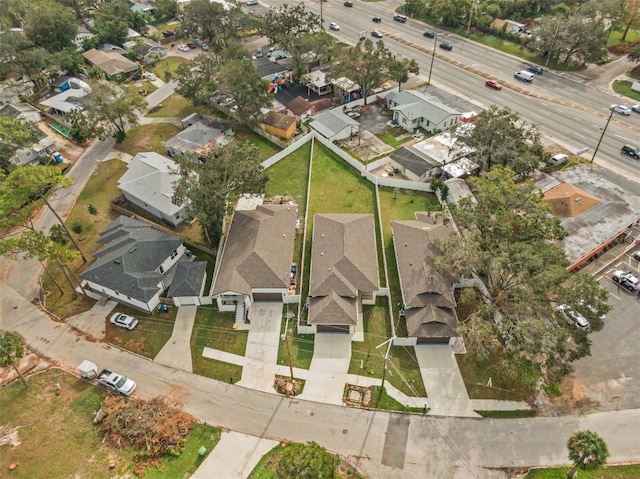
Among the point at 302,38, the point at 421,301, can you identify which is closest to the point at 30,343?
the point at 421,301

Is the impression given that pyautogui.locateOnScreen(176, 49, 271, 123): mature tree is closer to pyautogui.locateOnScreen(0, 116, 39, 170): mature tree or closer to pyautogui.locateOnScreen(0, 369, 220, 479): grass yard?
pyautogui.locateOnScreen(0, 116, 39, 170): mature tree

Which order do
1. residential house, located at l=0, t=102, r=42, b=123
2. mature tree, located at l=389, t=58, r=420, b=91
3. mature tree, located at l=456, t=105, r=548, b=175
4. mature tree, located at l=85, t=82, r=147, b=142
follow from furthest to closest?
mature tree, located at l=389, t=58, r=420, b=91 → residential house, located at l=0, t=102, r=42, b=123 → mature tree, located at l=85, t=82, r=147, b=142 → mature tree, located at l=456, t=105, r=548, b=175

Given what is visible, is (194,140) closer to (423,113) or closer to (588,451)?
(423,113)

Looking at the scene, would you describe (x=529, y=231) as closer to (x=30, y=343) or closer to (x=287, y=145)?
(x=287, y=145)

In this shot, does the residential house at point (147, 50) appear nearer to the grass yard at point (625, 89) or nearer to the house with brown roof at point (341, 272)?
the house with brown roof at point (341, 272)

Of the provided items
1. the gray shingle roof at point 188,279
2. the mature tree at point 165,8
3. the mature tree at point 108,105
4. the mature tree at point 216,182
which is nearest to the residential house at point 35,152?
the mature tree at point 108,105

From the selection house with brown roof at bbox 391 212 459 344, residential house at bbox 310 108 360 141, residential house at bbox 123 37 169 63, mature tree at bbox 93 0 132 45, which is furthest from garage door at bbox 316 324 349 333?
mature tree at bbox 93 0 132 45

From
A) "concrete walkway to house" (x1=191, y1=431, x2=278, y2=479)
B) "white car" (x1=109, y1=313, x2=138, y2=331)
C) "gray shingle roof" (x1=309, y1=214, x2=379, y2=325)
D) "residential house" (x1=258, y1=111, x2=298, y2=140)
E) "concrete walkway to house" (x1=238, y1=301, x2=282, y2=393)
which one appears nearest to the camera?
"concrete walkway to house" (x1=191, y1=431, x2=278, y2=479)
